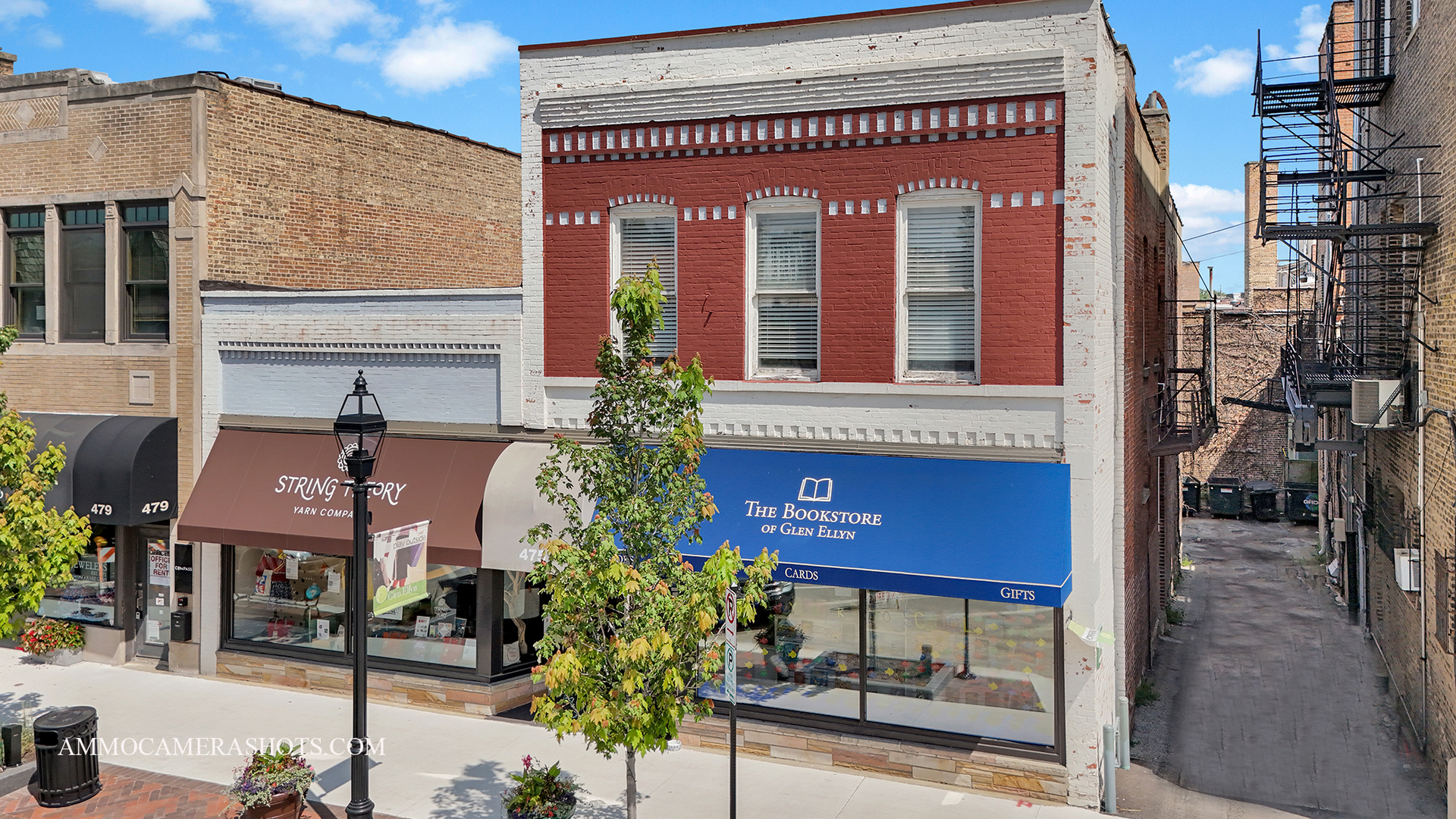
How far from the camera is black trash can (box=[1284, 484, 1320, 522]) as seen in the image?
118ft

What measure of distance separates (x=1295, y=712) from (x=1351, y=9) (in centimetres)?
2145

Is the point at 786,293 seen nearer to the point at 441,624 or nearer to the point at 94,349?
the point at 441,624

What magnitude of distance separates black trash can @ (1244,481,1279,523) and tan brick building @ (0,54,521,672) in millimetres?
30379

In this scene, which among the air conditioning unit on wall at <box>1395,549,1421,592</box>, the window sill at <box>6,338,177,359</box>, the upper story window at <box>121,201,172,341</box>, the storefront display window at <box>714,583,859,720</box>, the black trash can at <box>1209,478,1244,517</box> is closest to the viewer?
the storefront display window at <box>714,583,859,720</box>

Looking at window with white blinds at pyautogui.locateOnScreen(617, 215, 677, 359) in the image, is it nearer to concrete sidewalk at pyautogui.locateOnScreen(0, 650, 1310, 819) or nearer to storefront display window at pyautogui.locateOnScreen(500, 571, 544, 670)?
storefront display window at pyautogui.locateOnScreen(500, 571, 544, 670)

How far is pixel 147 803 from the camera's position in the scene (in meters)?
12.1

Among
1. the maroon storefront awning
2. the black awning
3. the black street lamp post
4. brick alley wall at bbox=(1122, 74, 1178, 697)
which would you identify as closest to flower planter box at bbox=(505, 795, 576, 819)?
the black street lamp post

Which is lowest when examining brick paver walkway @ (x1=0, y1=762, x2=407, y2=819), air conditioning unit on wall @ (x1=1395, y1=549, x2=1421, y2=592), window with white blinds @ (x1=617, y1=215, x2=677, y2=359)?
brick paver walkway @ (x1=0, y1=762, x2=407, y2=819)

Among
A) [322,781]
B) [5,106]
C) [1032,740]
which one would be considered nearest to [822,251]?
[1032,740]

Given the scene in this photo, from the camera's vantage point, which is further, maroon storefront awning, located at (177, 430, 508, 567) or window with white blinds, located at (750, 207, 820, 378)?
maroon storefront awning, located at (177, 430, 508, 567)

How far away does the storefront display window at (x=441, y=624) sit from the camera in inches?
611

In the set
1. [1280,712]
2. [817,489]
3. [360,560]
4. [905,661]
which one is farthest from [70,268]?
[1280,712]

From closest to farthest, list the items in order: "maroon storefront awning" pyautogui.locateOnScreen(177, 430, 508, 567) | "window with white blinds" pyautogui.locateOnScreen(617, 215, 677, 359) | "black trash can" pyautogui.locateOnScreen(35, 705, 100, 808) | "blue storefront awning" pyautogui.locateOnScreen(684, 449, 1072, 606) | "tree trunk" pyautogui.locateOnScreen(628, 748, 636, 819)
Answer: "tree trunk" pyautogui.locateOnScreen(628, 748, 636, 819)
"blue storefront awning" pyautogui.locateOnScreen(684, 449, 1072, 606)
"black trash can" pyautogui.locateOnScreen(35, 705, 100, 808)
"window with white blinds" pyautogui.locateOnScreen(617, 215, 677, 359)
"maroon storefront awning" pyautogui.locateOnScreen(177, 430, 508, 567)

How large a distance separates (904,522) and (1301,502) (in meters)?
29.7
